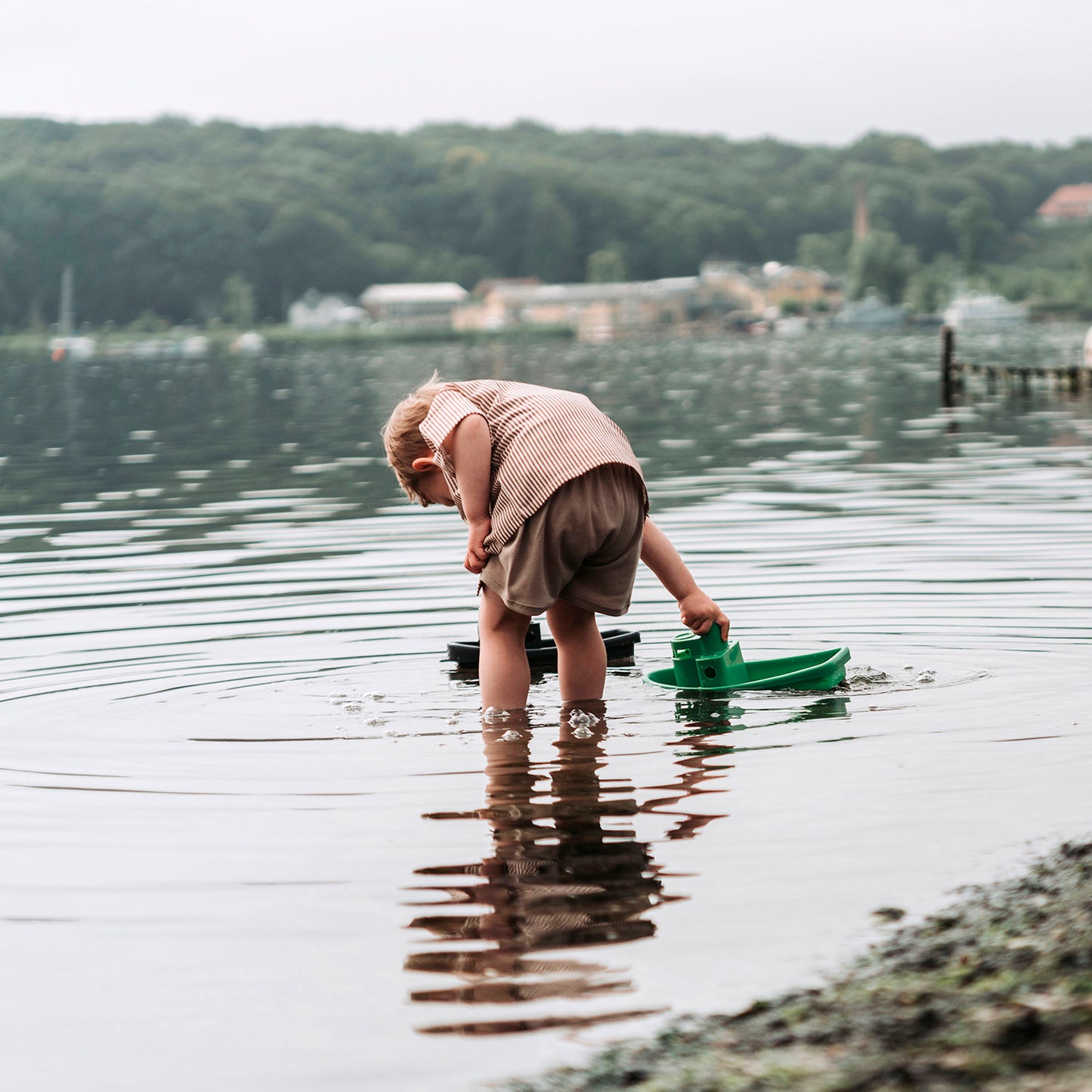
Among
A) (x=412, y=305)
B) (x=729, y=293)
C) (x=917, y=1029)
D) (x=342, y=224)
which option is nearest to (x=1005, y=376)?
(x=917, y=1029)

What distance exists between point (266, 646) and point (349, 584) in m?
2.13

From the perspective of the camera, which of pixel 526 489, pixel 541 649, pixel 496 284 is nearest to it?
pixel 526 489

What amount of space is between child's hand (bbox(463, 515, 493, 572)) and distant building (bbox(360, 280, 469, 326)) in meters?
167

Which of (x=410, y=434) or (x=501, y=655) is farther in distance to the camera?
(x=501, y=655)

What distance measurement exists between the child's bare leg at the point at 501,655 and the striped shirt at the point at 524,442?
0.30m

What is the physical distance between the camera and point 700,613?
5.86 meters

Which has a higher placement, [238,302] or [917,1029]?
[238,302]

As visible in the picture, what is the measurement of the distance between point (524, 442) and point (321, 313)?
165803 mm

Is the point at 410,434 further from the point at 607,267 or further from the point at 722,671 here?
the point at 607,267

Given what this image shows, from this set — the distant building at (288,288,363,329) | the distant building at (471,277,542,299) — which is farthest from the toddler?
the distant building at (471,277,542,299)

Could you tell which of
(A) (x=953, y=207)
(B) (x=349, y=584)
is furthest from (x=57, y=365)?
(A) (x=953, y=207)

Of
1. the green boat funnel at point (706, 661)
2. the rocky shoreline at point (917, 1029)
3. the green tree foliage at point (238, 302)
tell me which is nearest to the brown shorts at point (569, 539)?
the green boat funnel at point (706, 661)

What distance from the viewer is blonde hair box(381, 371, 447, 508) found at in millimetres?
5441

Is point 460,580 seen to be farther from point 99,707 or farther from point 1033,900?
point 1033,900
